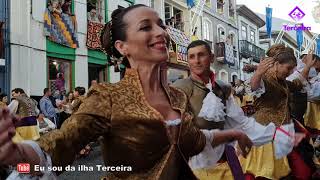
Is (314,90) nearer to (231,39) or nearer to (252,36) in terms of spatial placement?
(231,39)

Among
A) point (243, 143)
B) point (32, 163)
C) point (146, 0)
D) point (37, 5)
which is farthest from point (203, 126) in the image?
point (146, 0)

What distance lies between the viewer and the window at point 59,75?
13.1 m

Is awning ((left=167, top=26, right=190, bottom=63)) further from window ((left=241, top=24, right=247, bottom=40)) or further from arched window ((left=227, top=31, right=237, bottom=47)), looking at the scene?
window ((left=241, top=24, right=247, bottom=40))

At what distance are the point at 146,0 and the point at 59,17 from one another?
5.76m

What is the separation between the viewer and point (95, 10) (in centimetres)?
1564

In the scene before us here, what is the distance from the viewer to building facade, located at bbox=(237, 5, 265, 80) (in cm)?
3053

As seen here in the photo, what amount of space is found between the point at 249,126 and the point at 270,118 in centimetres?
141

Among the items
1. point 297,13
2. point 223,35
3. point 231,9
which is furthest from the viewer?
point 231,9

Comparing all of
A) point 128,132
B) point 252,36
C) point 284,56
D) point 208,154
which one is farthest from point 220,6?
point 128,132

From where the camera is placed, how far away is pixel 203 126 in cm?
329

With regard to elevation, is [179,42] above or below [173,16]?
below

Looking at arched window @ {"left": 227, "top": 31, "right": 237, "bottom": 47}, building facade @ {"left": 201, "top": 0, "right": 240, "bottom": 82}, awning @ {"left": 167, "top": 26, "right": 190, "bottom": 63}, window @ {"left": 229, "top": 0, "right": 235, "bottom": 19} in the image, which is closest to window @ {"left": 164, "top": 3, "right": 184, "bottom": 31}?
awning @ {"left": 167, "top": 26, "right": 190, "bottom": 63}

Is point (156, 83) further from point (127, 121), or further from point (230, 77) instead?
point (230, 77)

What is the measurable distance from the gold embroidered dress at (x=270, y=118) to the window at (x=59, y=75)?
30.6 ft
